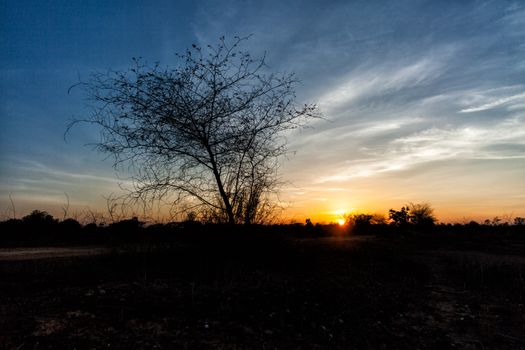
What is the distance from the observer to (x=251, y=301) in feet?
17.7

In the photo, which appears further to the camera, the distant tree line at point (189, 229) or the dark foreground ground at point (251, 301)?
the distant tree line at point (189, 229)

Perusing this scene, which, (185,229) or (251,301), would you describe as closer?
(251,301)

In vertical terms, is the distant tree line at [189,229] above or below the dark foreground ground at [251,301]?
above

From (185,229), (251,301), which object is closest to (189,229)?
(185,229)

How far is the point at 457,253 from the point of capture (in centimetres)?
1062

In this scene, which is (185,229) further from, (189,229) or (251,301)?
(251,301)

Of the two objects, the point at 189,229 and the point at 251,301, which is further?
the point at 189,229

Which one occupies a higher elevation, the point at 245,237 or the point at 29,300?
the point at 245,237

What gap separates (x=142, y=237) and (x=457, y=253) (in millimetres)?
8071

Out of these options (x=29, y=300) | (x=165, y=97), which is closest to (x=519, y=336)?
(x=29, y=300)

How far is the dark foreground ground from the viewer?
427 centimetres

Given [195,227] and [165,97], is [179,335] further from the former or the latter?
[165,97]

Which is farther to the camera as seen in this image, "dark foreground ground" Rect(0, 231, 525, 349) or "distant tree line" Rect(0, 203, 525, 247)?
"distant tree line" Rect(0, 203, 525, 247)

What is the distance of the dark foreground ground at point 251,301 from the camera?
427cm
